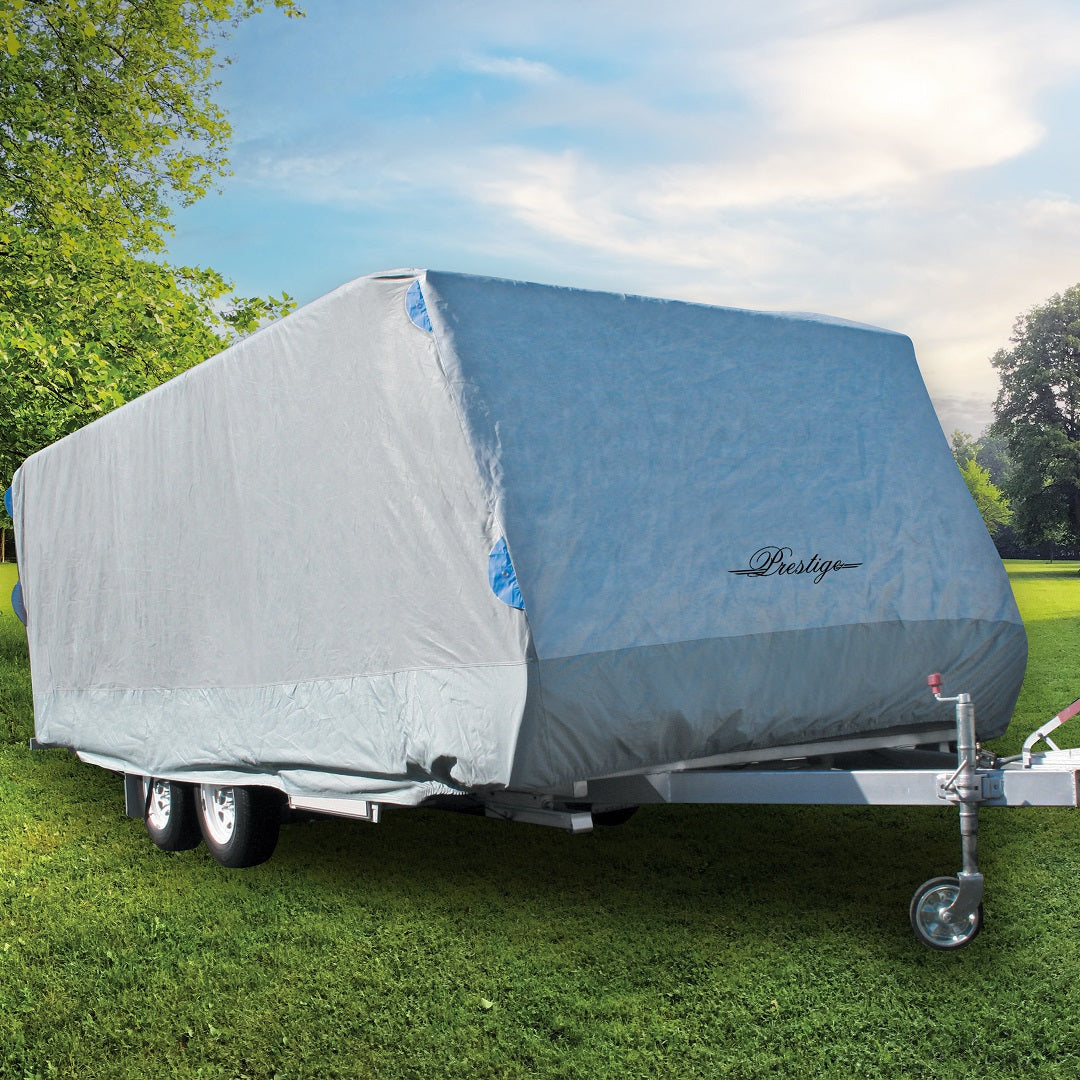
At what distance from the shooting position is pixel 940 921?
4.65 meters

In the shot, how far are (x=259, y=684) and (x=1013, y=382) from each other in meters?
52.8

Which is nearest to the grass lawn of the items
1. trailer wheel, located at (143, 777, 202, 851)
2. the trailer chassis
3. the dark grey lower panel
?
trailer wheel, located at (143, 777, 202, 851)

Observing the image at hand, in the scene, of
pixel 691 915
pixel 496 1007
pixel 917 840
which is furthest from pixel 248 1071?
pixel 917 840

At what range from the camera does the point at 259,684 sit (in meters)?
6.07

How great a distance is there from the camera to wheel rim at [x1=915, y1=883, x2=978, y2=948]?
463 centimetres

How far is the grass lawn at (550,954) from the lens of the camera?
13.8 feet

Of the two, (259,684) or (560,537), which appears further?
(259,684)

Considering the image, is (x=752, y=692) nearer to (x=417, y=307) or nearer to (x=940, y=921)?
(x=940, y=921)

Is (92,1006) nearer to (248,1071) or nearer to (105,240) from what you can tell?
(248,1071)

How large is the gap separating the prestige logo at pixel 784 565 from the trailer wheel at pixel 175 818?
4.13 m

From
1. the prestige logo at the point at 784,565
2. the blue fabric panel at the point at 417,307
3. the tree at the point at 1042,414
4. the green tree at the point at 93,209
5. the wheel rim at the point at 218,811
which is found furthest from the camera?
the tree at the point at 1042,414

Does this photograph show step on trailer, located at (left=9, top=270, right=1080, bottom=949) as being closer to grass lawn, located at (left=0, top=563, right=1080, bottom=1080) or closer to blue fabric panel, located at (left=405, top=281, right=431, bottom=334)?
blue fabric panel, located at (left=405, top=281, right=431, bottom=334)

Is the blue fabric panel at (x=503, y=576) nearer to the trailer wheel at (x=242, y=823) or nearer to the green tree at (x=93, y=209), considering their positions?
the trailer wheel at (x=242, y=823)

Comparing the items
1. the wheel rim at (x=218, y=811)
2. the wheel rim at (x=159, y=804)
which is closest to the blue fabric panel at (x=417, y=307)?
the wheel rim at (x=218, y=811)
